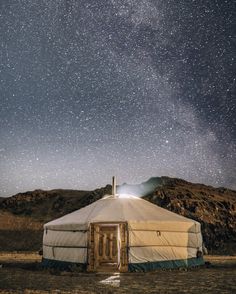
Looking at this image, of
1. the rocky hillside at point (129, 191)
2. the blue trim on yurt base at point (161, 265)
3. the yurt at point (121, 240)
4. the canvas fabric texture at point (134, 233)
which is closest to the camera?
the blue trim on yurt base at point (161, 265)

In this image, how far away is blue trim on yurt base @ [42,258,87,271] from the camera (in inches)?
416

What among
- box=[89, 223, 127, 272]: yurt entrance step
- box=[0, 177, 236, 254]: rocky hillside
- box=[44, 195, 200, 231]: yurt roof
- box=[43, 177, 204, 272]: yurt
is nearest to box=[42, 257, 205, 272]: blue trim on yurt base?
box=[43, 177, 204, 272]: yurt

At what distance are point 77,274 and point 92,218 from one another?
61.2 inches

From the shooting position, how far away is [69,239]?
36.2 feet

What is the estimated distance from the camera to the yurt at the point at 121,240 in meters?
10.5

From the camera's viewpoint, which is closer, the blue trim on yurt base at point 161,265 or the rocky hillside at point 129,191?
the blue trim on yurt base at point 161,265

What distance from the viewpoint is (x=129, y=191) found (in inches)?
1758

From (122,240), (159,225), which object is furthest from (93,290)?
(159,225)

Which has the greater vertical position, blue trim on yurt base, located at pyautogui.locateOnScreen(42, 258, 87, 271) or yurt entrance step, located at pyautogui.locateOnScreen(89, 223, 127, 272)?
yurt entrance step, located at pyautogui.locateOnScreen(89, 223, 127, 272)

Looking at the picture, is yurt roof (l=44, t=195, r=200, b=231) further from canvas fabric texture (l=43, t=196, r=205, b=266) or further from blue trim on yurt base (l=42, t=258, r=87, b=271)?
blue trim on yurt base (l=42, t=258, r=87, b=271)

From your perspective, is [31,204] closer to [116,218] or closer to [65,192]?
[65,192]

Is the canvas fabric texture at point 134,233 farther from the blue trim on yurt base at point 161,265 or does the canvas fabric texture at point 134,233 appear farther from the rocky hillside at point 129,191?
the rocky hillside at point 129,191

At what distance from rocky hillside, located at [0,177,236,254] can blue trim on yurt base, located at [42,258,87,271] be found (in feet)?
44.7

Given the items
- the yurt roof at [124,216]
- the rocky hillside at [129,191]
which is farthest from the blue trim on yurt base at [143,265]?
the rocky hillside at [129,191]
